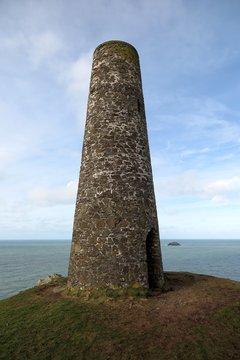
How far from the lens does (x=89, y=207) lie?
43.0 ft

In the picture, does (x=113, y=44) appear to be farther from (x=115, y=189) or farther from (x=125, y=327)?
(x=125, y=327)

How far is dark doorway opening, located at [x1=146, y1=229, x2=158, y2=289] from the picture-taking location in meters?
13.2

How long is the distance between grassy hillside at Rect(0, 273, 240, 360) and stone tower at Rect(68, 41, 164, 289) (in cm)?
113

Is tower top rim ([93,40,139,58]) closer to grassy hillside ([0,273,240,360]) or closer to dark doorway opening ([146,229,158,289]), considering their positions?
dark doorway opening ([146,229,158,289])

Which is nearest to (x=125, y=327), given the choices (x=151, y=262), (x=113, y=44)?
(x=151, y=262)

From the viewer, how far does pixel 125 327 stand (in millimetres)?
9562

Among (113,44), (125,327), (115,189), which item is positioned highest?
(113,44)

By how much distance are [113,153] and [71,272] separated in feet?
17.5

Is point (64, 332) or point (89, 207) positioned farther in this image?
point (89, 207)

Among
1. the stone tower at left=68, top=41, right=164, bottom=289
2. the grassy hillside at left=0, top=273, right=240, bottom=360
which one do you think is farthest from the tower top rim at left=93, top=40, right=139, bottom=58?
the grassy hillside at left=0, top=273, right=240, bottom=360

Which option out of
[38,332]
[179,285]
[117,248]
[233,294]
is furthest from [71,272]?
[233,294]

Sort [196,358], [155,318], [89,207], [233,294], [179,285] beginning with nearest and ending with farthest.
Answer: [196,358], [155,318], [233,294], [89,207], [179,285]

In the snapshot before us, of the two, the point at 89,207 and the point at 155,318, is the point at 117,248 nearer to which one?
the point at 89,207

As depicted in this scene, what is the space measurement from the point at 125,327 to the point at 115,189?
533cm
